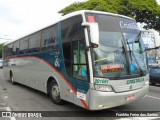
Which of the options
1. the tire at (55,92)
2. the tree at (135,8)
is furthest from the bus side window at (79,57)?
the tree at (135,8)

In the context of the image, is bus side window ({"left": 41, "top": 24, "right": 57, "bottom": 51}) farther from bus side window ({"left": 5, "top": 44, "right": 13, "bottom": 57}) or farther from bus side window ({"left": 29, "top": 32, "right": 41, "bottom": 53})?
bus side window ({"left": 5, "top": 44, "right": 13, "bottom": 57})

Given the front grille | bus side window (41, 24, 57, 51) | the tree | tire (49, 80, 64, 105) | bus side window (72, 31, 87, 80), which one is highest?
the tree

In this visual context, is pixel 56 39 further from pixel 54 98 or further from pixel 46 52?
pixel 54 98

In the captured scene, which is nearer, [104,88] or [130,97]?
[104,88]

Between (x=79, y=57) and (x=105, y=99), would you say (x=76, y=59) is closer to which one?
(x=79, y=57)

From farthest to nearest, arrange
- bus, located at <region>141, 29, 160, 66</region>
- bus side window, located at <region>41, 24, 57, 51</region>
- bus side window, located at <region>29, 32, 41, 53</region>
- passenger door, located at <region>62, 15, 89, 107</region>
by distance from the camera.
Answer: bus side window, located at <region>29, 32, 41, 53</region> < bus side window, located at <region>41, 24, 57, 51</region> < bus, located at <region>141, 29, 160, 66</region> < passenger door, located at <region>62, 15, 89, 107</region>

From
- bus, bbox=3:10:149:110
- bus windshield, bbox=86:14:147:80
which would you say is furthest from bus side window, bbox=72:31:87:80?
bus windshield, bbox=86:14:147:80

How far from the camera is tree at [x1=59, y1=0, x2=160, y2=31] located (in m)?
23.6

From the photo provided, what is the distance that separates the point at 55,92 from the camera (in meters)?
8.07

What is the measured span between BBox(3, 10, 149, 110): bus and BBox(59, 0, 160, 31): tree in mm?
16528

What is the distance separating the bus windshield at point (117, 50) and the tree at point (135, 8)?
16.8m

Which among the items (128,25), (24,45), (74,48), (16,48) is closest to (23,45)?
(24,45)

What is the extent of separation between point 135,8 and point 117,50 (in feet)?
62.3

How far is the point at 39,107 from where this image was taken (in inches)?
306
